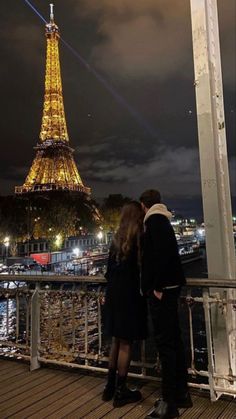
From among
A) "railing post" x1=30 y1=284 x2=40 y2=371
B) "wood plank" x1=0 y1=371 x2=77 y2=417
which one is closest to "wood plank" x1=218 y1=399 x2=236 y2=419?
"wood plank" x1=0 y1=371 x2=77 y2=417

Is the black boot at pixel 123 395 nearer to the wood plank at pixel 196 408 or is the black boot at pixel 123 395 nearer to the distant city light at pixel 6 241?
the wood plank at pixel 196 408

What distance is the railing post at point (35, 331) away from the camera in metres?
5.07

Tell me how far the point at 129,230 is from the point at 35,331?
7.75 ft

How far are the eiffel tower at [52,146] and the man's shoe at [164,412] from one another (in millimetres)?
76401

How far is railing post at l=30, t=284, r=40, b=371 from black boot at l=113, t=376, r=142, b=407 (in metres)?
1.65

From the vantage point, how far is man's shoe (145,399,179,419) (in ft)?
11.3

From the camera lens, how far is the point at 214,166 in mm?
4156

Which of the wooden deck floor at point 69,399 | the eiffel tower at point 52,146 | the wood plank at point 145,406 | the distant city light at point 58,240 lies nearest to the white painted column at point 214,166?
the wooden deck floor at point 69,399

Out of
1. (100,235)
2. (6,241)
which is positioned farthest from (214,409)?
(100,235)

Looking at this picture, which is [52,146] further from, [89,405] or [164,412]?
[164,412]

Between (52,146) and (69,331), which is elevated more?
(52,146)

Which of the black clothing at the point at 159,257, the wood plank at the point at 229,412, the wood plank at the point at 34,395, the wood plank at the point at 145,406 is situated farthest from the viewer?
the wood plank at the point at 34,395

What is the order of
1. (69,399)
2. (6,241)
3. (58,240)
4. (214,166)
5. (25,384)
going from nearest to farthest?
1. (69,399)
2. (214,166)
3. (25,384)
4. (6,241)
5. (58,240)

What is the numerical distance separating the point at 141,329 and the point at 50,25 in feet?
297
